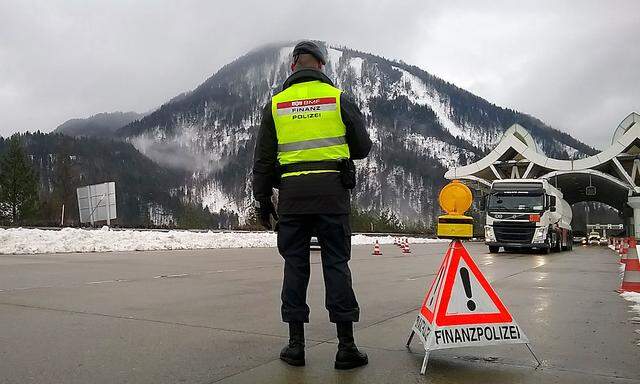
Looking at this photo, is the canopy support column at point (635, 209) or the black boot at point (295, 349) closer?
the black boot at point (295, 349)

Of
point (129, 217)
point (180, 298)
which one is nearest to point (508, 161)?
point (180, 298)

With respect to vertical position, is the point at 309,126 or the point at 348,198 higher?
the point at 309,126

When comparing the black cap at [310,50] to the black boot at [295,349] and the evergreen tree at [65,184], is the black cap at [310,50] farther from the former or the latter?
the evergreen tree at [65,184]

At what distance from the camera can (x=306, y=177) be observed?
3.69m

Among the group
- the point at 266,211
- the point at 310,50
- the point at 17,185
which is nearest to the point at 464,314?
the point at 266,211

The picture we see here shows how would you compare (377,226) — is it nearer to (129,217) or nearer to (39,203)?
(39,203)

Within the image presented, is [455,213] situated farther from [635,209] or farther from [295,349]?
[635,209]

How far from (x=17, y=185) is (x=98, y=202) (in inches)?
1320

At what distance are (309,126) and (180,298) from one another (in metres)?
4.02

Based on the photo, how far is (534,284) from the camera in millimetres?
9172

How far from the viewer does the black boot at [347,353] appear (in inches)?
139

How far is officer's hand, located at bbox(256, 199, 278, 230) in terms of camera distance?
3887 mm

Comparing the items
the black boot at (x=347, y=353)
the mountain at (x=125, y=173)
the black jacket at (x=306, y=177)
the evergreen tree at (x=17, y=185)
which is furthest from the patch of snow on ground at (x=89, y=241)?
the mountain at (x=125, y=173)

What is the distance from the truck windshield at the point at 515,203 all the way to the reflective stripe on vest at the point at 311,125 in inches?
866
